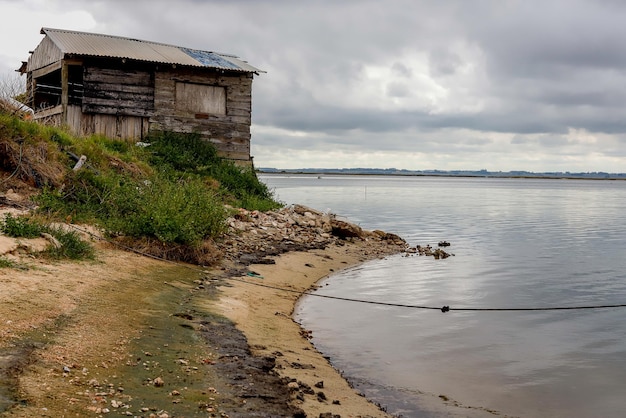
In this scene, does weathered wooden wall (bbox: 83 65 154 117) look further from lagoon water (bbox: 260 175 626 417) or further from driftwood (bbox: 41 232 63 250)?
driftwood (bbox: 41 232 63 250)

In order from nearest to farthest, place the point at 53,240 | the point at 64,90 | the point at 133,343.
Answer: the point at 133,343 → the point at 53,240 → the point at 64,90

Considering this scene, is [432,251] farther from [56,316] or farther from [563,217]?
A: [563,217]

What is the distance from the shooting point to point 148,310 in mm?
8812

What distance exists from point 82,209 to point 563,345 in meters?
11.2

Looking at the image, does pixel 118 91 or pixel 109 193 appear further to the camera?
pixel 118 91

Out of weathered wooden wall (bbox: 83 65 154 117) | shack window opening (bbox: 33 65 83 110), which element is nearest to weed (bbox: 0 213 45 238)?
shack window opening (bbox: 33 65 83 110)

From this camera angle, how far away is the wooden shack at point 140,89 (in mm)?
24500

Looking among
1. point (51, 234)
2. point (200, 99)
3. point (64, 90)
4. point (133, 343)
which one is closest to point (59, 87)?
point (64, 90)

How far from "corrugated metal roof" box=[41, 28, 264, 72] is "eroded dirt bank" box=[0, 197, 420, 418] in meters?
14.6

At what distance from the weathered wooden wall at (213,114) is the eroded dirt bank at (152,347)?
46.6ft

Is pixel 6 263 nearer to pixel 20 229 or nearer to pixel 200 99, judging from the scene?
pixel 20 229

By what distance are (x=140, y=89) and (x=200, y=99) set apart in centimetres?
261

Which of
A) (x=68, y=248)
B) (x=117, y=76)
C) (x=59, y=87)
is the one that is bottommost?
(x=68, y=248)

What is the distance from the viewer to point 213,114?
88.1 ft
